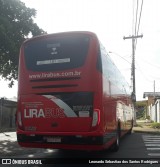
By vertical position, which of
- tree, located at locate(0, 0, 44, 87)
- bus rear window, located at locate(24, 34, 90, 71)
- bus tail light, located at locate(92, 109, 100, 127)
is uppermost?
tree, located at locate(0, 0, 44, 87)

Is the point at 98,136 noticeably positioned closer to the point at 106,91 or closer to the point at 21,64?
the point at 106,91

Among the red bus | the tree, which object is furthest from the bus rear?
the tree

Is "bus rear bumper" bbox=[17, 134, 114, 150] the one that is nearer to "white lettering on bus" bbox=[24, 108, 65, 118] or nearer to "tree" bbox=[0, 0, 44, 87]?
"white lettering on bus" bbox=[24, 108, 65, 118]

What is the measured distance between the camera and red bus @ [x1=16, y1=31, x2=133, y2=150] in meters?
9.23

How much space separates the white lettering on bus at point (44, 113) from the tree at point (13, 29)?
8723 mm

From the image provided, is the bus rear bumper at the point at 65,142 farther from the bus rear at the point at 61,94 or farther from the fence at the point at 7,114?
the fence at the point at 7,114

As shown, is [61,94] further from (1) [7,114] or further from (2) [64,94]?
(1) [7,114]

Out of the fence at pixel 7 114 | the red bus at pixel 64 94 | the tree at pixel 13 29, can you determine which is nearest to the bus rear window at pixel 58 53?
the red bus at pixel 64 94

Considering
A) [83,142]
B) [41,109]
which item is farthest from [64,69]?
[83,142]

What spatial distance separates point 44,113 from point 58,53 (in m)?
1.84

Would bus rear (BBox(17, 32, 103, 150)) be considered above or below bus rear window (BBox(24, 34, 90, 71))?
below

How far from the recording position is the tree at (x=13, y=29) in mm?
18330

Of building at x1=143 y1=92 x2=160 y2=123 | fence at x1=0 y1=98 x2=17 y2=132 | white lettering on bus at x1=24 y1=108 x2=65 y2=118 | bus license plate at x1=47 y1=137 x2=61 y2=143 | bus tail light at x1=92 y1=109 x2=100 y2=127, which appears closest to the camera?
bus tail light at x1=92 y1=109 x2=100 y2=127

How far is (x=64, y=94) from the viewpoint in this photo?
31.2ft
